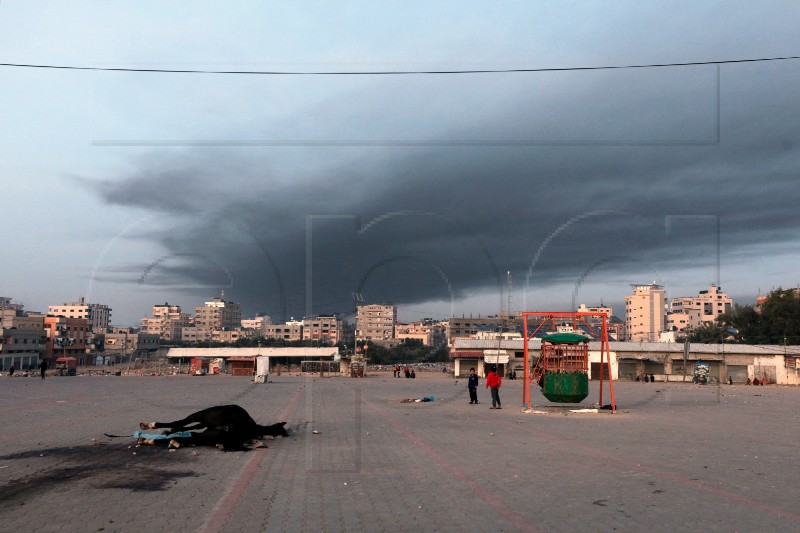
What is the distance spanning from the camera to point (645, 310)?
160 m

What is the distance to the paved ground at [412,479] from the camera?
23.1 ft

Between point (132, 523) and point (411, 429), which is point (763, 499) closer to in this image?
point (132, 523)

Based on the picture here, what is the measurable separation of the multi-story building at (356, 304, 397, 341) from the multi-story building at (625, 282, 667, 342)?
208ft

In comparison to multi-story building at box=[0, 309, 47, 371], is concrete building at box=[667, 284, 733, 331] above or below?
above

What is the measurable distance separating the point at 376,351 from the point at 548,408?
113928 millimetres

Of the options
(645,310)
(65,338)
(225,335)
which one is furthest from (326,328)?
(65,338)

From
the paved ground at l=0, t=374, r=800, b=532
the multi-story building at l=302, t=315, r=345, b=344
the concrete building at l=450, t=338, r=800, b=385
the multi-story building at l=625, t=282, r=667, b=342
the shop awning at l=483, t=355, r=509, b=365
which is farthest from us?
the multi-story building at l=302, t=315, r=345, b=344

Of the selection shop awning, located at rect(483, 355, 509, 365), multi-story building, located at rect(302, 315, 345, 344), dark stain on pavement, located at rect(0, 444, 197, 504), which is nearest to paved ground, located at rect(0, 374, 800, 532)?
dark stain on pavement, located at rect(0, 444, 197, 504)

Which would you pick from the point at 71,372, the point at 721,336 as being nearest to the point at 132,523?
the point at 71,372

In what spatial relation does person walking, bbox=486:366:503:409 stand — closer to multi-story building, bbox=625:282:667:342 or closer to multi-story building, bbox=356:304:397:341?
multi-story building, bbox=625:282:667:342

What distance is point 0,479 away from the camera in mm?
9102

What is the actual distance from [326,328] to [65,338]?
96.4 meters

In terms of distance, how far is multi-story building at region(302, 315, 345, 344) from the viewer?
627 ft

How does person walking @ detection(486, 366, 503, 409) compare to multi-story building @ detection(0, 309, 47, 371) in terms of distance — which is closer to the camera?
person walking @ detection(486, 366, 503, 409)
